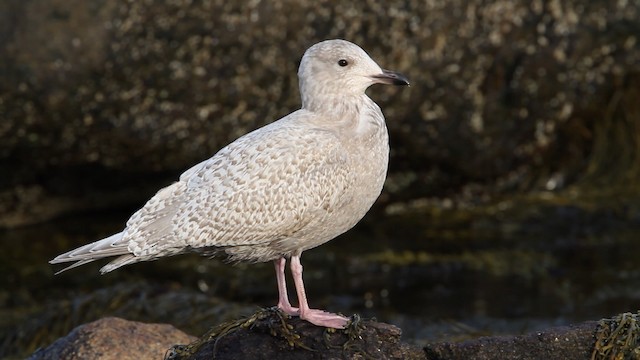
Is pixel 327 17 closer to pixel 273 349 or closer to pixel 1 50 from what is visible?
pixel 1 50

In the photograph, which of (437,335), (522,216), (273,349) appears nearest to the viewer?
(273,349)

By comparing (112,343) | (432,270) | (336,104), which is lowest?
(432,270)

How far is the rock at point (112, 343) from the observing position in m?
6.97

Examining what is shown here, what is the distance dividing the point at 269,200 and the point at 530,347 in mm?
1573

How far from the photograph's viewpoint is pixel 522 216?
11.7m

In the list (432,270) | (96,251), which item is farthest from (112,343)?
(432,270)

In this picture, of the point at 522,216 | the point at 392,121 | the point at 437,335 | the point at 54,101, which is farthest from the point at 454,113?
the point at 54,101

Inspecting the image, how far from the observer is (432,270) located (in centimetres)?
1119

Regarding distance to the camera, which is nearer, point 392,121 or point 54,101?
point 54,101

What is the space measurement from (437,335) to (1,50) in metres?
4.21

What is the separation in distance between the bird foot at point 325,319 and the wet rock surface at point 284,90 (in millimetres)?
4734

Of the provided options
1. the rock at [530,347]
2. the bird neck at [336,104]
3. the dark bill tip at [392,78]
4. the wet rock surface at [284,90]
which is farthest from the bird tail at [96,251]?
the wet rock surface at [284,90]

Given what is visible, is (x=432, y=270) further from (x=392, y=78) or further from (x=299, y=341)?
(x=299, y=341)

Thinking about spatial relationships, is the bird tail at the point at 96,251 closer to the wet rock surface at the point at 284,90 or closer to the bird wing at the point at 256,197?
the bird wing at the point at 256,197
